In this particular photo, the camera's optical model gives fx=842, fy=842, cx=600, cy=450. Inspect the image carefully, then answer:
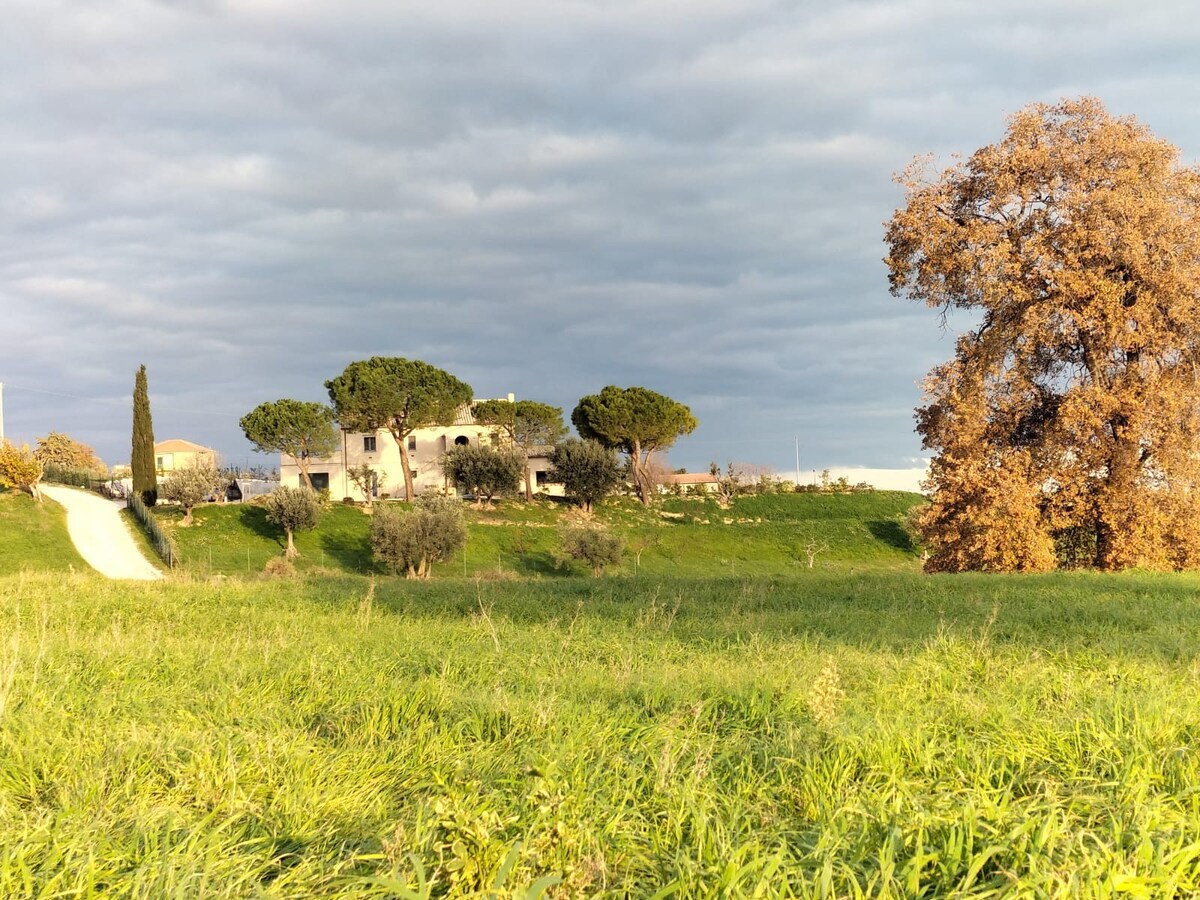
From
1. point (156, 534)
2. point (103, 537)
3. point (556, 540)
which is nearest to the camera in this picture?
point (156, 534)

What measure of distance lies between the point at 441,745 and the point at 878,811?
207 centimetres

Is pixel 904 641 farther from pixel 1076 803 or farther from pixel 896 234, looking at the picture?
pixel 896 234

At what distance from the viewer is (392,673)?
606 cm

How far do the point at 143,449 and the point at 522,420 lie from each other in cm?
2458

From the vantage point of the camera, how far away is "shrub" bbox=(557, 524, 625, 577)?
1384 inches

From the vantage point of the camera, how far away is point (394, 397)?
52750 millimetres

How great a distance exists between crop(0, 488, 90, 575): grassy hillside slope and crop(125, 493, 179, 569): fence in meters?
2.75

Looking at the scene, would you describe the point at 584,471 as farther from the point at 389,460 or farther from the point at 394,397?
the point at 389,460

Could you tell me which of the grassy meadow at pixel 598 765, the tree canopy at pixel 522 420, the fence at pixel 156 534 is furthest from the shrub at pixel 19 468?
the grassy meadow at pixel 598 765

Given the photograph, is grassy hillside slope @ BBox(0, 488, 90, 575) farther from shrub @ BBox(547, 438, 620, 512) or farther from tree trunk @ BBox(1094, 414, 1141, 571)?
tree trunk @ BBox(1094, 414, 1141, 571)

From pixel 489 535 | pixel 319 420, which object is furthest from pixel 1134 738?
pixel 319 420

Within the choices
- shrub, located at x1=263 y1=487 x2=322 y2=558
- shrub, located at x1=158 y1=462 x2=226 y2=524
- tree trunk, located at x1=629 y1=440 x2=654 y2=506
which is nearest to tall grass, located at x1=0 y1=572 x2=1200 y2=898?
shrub, located at x1=263 y1=487 x2=322 y2=558

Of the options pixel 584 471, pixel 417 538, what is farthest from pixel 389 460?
pixel 417 538

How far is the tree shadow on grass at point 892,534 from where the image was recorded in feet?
148
